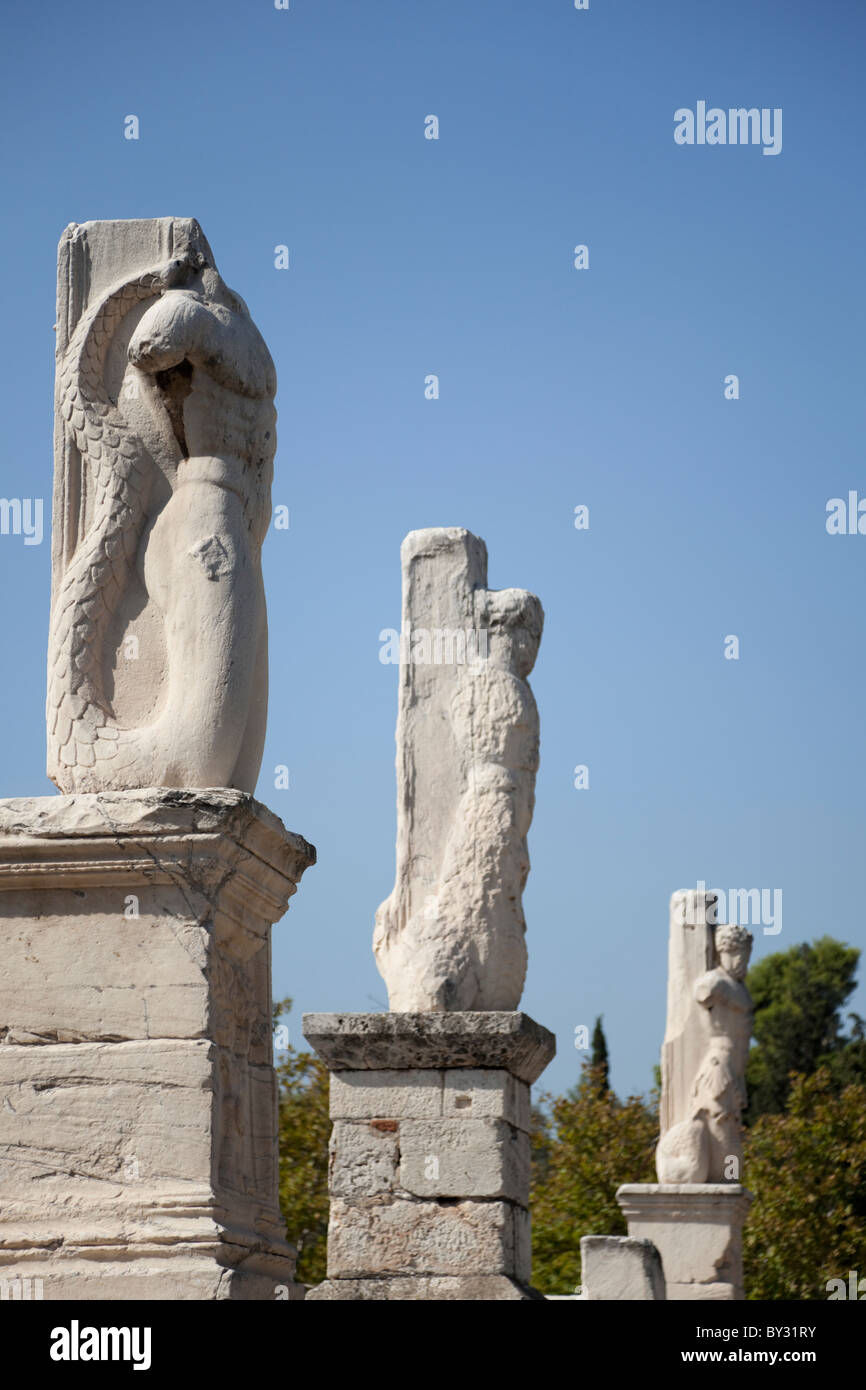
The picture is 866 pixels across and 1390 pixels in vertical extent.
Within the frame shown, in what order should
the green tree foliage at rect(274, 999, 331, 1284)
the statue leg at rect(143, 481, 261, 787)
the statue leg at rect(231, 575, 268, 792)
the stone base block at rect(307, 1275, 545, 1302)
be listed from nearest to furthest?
the statue leg at rect(143, 481, 261, 787)
the statue leg at rect(231, 575, 268, 792)
the stone base block at rect(307, 1275, 545, 1302)
the green tree foliage at rect(274, 999, 331, 1284)

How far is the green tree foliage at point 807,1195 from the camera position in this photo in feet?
70.3

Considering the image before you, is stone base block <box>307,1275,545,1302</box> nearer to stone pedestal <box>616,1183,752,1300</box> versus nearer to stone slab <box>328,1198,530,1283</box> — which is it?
stone slab <box>328,1198,530,1283</box>

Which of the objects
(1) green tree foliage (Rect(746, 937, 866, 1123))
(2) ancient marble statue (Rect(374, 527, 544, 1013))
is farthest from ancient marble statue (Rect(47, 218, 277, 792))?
(1) green tree foliage (Rect(746, 937, 866, 1123))

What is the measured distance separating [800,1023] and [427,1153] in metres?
30.0

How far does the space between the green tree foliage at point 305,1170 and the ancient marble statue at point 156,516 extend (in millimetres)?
14887

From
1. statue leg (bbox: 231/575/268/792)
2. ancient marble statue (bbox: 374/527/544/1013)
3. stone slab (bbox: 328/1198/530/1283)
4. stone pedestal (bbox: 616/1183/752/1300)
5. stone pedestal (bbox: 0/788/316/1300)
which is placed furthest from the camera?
stone pedestal (bbox: 616/1183/752/1300)

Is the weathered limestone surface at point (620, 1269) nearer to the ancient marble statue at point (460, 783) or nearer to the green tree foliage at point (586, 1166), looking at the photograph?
the ancient marble statue at point (460, 783)

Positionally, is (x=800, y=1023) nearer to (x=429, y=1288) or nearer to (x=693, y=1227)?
(x=693, y=1227)

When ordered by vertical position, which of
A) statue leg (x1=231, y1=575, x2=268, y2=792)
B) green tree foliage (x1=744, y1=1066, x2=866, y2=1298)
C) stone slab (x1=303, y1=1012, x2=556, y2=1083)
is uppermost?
statue leg (x1=231, y1=575, x2=268, y2=792)

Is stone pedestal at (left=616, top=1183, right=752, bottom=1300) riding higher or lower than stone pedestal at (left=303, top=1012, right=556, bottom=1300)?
lower

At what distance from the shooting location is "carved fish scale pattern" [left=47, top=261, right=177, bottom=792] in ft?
16.9

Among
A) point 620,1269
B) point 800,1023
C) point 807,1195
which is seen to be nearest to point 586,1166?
point 807,1195

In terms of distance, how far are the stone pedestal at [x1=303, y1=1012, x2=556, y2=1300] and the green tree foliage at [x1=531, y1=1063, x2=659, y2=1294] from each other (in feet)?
39.1
